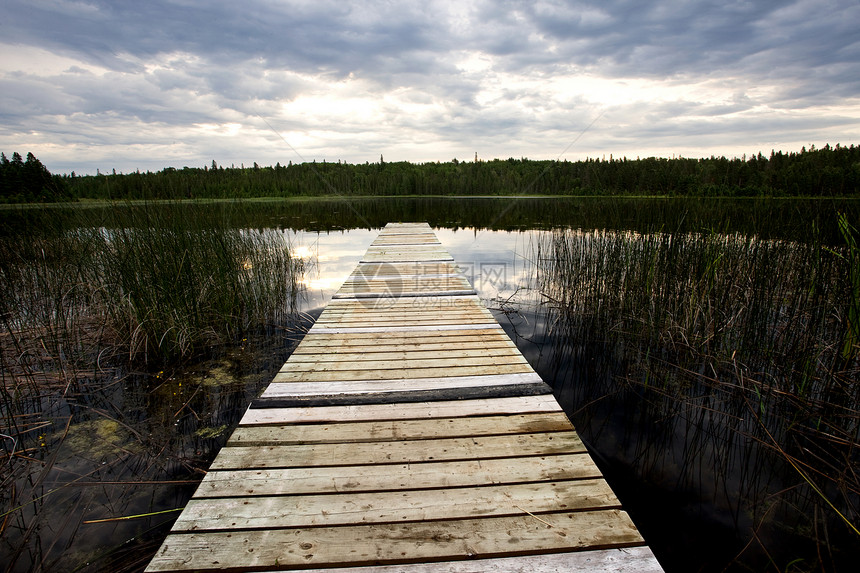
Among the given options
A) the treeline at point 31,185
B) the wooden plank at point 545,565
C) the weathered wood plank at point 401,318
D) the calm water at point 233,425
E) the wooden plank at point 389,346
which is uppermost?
the treeline at point 31,185

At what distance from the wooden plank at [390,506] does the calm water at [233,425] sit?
560 mm

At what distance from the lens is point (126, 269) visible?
3336 mm

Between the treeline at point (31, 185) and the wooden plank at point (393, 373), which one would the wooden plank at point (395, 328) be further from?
the treeline at point (31, 185)

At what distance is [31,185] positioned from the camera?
834 centimetres

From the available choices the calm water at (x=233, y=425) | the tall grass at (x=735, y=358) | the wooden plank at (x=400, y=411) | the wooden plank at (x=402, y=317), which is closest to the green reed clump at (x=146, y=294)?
the calm water at (x=233, y=425)

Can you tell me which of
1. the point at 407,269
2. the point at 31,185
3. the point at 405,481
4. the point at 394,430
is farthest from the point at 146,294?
the point at 31,185

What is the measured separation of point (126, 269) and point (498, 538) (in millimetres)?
3541

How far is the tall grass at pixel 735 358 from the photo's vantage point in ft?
7.04

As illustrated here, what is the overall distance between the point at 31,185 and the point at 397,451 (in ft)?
35.5

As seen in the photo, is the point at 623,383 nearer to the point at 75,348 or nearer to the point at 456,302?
the point at 456,302

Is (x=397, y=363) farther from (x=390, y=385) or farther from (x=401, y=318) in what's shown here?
(x=401, y=318)

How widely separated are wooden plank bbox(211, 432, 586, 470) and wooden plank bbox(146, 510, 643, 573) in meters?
0.34

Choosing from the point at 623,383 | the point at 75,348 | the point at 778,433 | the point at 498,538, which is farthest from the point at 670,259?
the point at 75,348

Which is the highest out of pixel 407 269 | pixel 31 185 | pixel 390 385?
pixel 31 185
